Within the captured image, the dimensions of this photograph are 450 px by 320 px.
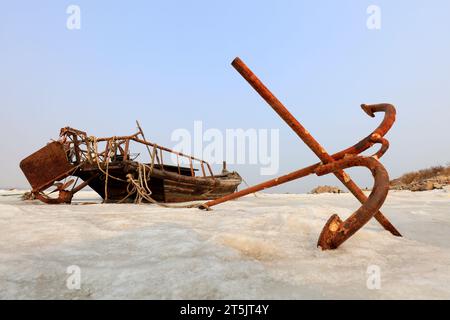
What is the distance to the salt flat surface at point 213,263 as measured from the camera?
1078 mm

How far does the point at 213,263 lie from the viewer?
1369 mm

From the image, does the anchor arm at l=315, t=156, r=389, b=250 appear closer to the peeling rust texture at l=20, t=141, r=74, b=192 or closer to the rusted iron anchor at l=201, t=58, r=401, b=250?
the rusted iron anchor at l=201, t=58, r=401, b=250

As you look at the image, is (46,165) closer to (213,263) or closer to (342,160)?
(213,263)

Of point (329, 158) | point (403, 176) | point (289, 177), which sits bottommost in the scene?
point (403, 176)

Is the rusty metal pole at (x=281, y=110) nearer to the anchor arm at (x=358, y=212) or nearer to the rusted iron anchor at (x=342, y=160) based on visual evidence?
the rusted iron anchor at (x=342, y=160)

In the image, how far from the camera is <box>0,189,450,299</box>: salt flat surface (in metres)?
1.08

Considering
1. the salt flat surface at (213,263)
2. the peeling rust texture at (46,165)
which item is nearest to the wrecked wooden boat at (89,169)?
the peeling rust texture at (46,165)

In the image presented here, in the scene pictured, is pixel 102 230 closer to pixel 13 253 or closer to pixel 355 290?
pixel 13 253

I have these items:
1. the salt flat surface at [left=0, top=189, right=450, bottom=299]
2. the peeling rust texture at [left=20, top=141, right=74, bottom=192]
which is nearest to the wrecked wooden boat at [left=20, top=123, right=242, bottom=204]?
the peeling rust texture at [left=20, top=141, right=74, bottom=192]
